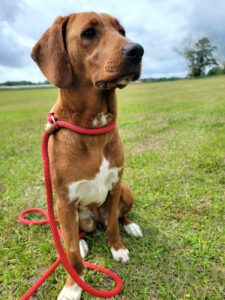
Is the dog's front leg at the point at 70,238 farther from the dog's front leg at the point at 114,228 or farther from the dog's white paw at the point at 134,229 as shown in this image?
the dog's white paw at the point at 134,229

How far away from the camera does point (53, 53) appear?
2.16 meters

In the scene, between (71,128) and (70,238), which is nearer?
(71,128)

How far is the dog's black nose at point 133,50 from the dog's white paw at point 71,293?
1.75m

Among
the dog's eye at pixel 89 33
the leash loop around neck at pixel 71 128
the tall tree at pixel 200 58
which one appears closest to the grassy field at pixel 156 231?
the leash loop around neck at pixel 71 128

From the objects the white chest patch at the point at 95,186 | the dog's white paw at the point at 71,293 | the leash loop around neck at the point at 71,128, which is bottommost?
the dog's white paw at the point at 71,293

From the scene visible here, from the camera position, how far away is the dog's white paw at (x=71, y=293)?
2.13 metres

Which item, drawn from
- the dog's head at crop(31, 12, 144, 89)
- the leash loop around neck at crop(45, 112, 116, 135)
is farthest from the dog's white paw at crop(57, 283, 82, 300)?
the dog's head at crop(31, 12, 144, 89)

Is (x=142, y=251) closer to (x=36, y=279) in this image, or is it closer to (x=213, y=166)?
(x=36, y=279)

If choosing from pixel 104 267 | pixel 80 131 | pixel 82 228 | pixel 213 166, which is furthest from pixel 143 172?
pixel 80 131

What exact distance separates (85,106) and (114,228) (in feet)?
3.76

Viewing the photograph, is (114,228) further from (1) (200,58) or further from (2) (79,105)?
(1) (200,58)

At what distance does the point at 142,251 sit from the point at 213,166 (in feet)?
7.02

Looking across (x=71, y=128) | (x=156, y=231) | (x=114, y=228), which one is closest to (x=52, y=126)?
(x=71, y=128)

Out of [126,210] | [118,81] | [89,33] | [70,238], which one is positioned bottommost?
[126,210]
